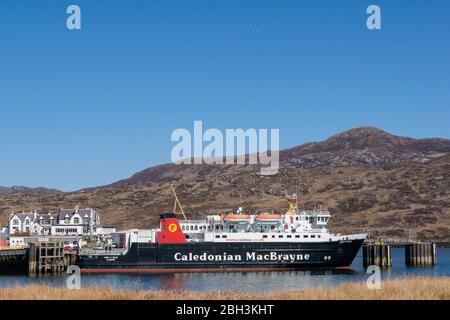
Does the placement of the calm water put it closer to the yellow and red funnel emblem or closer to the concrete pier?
the yellow and red funnel emblem

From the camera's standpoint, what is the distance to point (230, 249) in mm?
78250

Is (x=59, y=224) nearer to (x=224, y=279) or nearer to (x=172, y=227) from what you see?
(x=172, y=227)

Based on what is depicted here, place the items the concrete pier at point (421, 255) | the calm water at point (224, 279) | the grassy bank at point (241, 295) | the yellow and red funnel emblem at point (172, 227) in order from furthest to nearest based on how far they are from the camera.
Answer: the concrete pier at point (421, 255), the yellow and red funnel emblem at point (172, 227), the calm water at point (224, 279), the grassy bank at point (241, 295)

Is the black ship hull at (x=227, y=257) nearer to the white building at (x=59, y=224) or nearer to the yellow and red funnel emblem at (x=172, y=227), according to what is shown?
the yellow and red funnel emblem at (x=172, y=227)

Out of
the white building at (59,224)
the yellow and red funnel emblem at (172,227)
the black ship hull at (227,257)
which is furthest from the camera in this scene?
the white building at (59,224)

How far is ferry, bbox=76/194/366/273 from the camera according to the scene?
7781 cm

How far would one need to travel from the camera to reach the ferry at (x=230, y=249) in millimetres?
77812

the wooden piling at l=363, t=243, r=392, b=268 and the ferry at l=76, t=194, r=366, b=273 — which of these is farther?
the wooden piling at l=363, t=243, r=392, b=268

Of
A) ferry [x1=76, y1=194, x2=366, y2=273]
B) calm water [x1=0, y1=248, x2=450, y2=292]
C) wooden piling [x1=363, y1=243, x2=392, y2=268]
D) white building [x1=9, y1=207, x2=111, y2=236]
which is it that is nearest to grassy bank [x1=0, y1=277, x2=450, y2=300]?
calm water [x1=0, y1=248, x2=450, y2=292]

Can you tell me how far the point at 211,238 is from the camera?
79062 mm

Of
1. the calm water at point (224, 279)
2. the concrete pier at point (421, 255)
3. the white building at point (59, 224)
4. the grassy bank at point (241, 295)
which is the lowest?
the calm water at point (224, 279)

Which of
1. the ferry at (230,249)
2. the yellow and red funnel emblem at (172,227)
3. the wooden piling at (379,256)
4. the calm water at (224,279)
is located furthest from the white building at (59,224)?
the wooden piling at (379,256)

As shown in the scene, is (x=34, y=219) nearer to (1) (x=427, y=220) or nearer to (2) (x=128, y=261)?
(2) (x=128, y=261)

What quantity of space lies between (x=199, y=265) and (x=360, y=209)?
11538cm
